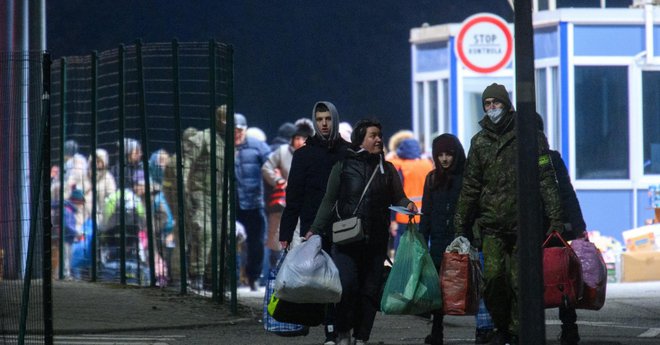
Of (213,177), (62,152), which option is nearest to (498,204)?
(213,177)

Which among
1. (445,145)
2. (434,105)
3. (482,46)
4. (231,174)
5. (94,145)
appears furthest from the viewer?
(434,105)

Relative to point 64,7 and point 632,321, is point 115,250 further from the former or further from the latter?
point 64,7

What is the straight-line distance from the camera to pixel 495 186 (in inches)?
428

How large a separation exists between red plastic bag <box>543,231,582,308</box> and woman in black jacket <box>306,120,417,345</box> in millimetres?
967

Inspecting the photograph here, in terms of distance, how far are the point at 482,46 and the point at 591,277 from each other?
8596 mm

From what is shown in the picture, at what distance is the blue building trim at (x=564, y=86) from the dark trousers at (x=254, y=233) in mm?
5371

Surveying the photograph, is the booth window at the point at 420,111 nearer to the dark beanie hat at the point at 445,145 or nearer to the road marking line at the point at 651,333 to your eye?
the road marking line at the point at 651,333

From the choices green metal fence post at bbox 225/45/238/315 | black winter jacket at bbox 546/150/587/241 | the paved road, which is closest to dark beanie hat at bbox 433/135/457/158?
black winter jacket at bbox 546/150/587/241

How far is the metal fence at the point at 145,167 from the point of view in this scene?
14.5m

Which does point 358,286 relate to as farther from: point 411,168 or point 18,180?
point 411,168

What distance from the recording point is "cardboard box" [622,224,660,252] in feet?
66.8

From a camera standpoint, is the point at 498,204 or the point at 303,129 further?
the point at 303,129

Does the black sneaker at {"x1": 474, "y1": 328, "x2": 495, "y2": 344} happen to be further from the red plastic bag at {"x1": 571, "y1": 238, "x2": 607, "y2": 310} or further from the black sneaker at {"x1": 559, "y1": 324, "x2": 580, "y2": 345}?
the red plastic bag at {"x1": 571, "y1": 238, "x2": 607, "y2": 310}

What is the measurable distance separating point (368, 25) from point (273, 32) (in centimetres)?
141
